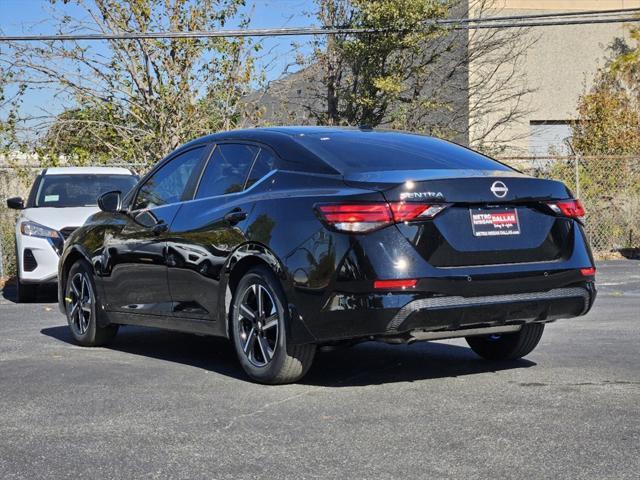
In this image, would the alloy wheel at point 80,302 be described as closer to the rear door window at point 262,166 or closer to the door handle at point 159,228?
the door handle at point 159,228

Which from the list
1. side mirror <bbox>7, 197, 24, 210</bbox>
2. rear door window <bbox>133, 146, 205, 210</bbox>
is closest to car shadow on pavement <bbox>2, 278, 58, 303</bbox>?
side mirror <bbox>7, 197, 24, 210</bbox>

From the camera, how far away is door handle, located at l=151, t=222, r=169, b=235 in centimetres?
769

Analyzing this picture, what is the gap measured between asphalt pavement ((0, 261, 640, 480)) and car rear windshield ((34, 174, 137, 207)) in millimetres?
5775

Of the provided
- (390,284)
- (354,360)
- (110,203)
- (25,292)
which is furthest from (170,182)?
(25,292)

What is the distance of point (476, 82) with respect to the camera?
24953 millimetres

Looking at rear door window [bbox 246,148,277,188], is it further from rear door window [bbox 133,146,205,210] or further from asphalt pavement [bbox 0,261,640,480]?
asphalt pavement [bbox 0,261,640,480]

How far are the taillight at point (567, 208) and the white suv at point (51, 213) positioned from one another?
812cm

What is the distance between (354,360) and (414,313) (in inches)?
71.7

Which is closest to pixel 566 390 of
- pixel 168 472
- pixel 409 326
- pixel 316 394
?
pixel 409 326

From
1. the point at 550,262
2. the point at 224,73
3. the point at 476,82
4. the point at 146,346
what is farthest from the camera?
the point at 476,82

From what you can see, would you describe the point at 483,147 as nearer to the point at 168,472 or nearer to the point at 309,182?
the point at 309,182

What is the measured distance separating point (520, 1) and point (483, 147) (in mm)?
11004

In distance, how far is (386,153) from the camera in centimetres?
689

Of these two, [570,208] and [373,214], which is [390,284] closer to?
[373,214]
